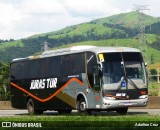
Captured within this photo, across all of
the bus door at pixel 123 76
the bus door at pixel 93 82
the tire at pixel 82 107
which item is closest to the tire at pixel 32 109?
the tire at pixel 82 107

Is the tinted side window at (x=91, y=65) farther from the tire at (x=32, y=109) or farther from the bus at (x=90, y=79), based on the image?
the tire at (x=32, y=109)

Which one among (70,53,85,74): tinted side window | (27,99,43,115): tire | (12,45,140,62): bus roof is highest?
(12,45,140,62): bus roof

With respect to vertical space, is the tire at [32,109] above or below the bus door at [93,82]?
below

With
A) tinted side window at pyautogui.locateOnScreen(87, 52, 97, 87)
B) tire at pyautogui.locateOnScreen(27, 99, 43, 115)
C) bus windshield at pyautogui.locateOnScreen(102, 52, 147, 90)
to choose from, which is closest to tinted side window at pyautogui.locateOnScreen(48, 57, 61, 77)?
tire at pyautogui.locateOnScreen(27, 99, 43, 115)

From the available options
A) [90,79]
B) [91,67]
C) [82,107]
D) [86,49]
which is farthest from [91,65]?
[82,107]

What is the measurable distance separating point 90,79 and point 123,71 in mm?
1570

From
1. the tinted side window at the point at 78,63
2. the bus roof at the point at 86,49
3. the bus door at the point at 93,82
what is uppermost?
the bus roof at the point at 86,49

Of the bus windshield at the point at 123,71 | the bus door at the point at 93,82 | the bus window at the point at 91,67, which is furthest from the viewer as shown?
the bus window at the point at 91,67

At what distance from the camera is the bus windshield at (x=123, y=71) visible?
79.6ft

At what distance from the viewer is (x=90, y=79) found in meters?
24.9

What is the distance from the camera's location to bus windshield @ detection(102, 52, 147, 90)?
79.6 feet

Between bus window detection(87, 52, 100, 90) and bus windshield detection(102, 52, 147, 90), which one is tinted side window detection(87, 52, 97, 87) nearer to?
bus window detection(87, 52, 100, 90)

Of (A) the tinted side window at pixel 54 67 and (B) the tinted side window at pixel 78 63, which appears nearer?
(B) the tinted side window at pixel 78 63

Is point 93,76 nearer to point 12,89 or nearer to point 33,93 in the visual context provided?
point 33,93
